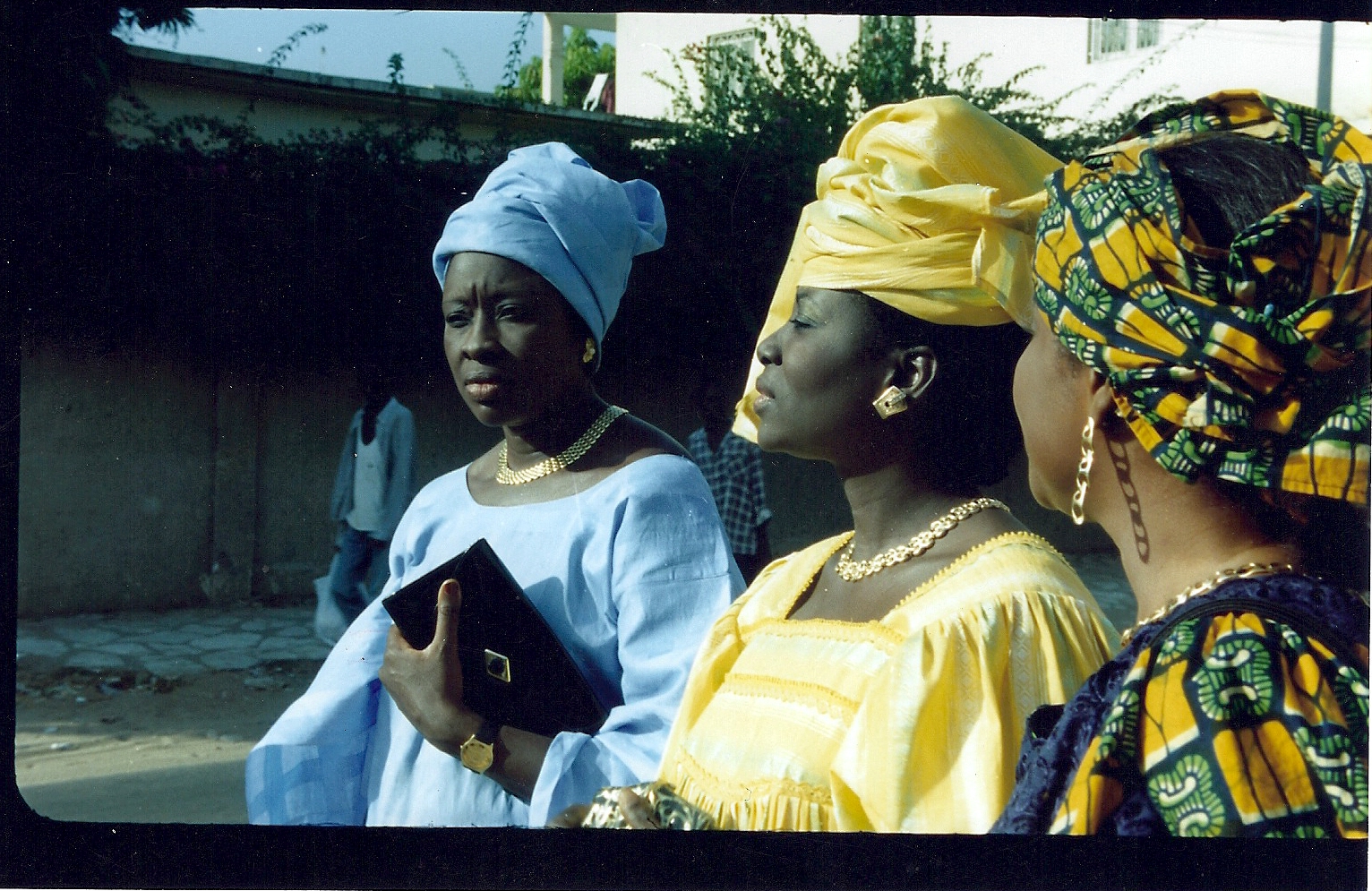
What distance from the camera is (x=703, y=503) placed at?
2.08m

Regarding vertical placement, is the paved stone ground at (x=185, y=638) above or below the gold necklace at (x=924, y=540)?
below

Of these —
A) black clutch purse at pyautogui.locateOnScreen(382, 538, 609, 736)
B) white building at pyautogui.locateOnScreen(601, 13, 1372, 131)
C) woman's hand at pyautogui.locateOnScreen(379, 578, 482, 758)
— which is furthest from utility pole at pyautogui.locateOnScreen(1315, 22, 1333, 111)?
woman's hand at pyautogui.locateOnScreen(379, 578, 482, 758)

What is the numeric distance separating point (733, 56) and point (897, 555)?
1.15 meters

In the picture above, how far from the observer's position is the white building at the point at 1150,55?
6.80 feet

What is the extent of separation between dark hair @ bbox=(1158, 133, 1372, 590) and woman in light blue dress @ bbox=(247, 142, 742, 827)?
3.17 feet

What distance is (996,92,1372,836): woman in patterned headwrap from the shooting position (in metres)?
1.19

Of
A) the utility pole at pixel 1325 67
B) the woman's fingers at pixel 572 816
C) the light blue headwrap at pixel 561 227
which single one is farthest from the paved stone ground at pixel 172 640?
the utility pole at pixel 1325 67

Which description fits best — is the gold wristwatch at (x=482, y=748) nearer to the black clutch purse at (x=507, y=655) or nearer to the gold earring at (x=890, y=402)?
the black clutch purse at (x=507, y=655)

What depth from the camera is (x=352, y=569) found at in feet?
7.95

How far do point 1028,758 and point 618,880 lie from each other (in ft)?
3.69

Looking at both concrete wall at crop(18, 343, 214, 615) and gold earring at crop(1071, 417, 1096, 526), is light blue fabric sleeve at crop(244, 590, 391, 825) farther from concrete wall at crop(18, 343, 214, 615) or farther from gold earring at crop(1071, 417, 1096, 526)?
gold earring at crop(1071, 417, 1096, 526)

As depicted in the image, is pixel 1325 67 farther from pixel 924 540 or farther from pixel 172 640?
pixel 172 640

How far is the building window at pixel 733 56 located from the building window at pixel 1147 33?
2.36 ft

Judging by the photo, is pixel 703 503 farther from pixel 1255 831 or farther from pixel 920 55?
pixel 1255 831
